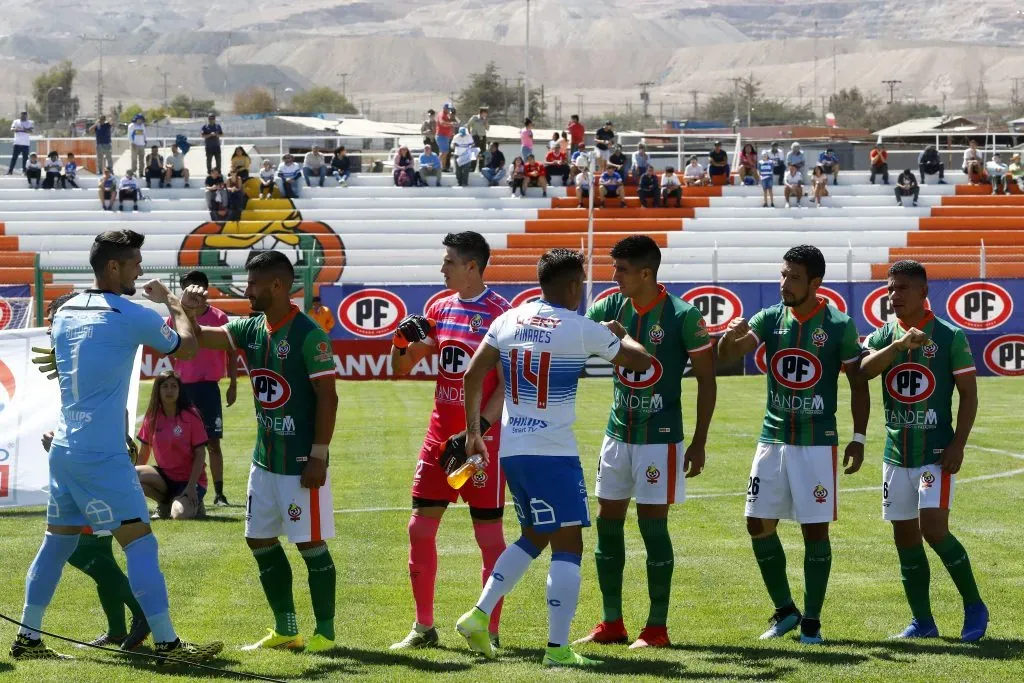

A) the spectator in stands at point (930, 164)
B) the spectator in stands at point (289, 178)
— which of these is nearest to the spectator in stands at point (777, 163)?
the spectator in stands at point (930, 164)

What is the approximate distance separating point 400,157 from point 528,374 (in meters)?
34.3

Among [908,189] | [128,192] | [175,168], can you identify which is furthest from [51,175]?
[908,189]

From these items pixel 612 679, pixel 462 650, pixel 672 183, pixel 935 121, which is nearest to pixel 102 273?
pixel 462 650

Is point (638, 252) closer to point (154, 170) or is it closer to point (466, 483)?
point (466, 483)

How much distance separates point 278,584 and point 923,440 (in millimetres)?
3828

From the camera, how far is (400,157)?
40844 millimetres

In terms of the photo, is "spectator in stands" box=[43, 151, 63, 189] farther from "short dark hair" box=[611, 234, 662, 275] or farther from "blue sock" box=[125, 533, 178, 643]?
"blue sock" box=[125, 533, 178, 643]

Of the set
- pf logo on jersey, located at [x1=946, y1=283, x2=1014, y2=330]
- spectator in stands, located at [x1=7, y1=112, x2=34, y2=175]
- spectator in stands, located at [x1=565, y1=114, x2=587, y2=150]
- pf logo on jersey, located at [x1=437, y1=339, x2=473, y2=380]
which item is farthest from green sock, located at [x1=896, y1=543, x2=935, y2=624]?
spectator in stands, located at [x1=7, y1=112, x2=34, y2=175]

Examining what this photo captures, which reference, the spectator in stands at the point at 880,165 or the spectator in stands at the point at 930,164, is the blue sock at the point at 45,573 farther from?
the spectator in stands at the point at 930,164

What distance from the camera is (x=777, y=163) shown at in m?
40.3

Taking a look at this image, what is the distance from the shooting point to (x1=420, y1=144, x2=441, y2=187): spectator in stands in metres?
40.2

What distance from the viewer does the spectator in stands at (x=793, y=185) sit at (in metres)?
38.6

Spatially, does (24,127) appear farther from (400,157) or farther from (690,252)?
(690,252)

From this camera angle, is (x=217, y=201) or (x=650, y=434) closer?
(x=650, y=434)
